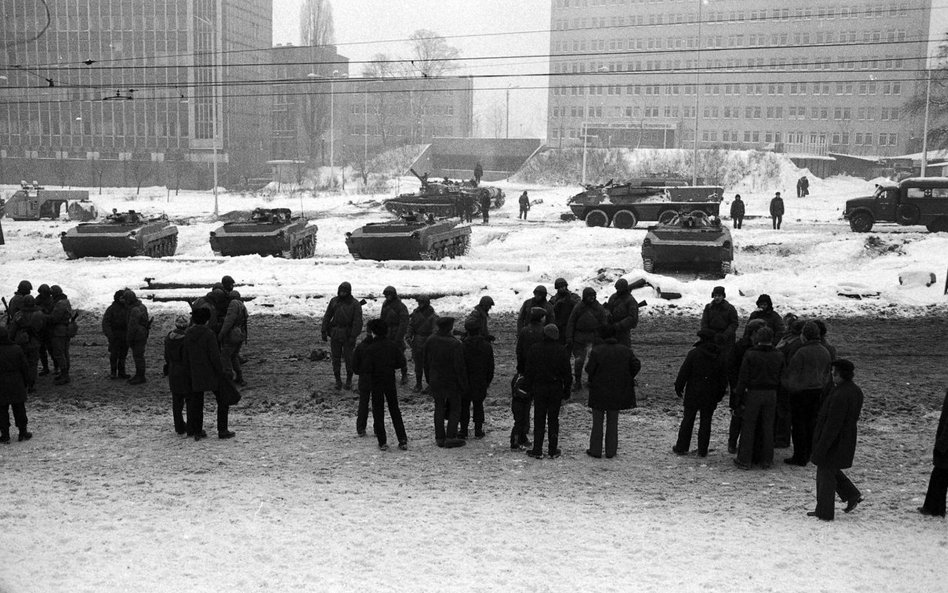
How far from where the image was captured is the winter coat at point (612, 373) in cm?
995

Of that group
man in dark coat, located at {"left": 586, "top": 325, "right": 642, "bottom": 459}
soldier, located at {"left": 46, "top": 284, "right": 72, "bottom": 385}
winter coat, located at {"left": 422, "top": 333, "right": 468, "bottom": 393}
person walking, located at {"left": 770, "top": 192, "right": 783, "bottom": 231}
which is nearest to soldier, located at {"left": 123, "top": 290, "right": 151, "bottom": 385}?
soldier, located at {"left": 46, "top": 284, "right": 72, "bottom": 385}

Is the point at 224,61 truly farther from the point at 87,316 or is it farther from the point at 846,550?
the point at 846,550

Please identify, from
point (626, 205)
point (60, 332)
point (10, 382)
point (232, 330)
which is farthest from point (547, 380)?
point (626, 205)

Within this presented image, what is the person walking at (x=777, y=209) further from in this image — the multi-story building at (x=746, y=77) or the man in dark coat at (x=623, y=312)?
the multi-story building at (x=746, y=77)

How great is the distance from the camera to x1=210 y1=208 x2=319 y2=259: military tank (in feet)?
88.6

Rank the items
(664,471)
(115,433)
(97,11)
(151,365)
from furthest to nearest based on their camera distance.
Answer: (97,11), (151,365), (115,433), (664,471)

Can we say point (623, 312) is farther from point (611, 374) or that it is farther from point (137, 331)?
point (137, 331)

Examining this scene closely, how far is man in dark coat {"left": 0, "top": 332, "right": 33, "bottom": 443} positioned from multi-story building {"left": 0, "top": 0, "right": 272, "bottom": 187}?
230 ft

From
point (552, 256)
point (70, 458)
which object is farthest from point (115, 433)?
point (552, 256)

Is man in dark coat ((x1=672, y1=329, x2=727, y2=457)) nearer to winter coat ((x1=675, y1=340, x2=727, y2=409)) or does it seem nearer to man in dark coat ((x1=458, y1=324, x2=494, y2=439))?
winter coat ((x1=675, y1=340, x2=727, y2=409))

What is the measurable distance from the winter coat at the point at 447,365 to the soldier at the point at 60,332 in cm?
596

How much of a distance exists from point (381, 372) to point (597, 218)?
26.6 m

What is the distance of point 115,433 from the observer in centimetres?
1123

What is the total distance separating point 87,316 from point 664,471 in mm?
13300
